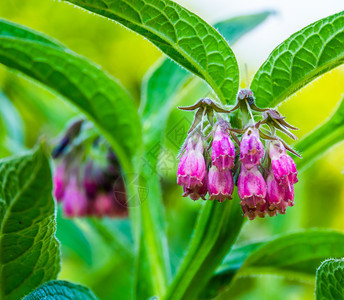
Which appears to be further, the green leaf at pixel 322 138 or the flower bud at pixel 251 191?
the green leaf at pixel 322 138

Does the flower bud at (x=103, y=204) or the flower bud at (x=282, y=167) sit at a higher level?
the flower bud at (x=103, y=204)

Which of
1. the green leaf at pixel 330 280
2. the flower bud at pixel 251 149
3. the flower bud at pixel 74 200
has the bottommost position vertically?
the green leaf at pixel 330 280

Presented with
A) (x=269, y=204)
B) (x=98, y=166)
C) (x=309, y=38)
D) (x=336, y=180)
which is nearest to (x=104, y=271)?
(x=98, y=166)

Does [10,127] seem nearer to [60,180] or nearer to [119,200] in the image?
[60,180]

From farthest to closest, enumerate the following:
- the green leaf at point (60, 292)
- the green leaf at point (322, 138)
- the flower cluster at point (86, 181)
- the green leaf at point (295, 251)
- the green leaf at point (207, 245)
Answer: the flower cluster at point (86, 181)
the green leaf at point (295, 251)
the green leaf at point (322, 138)
the green leaf at point (207, 245)
the green leaf at point (60, 292)

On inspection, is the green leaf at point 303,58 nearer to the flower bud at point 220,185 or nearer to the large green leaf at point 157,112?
the flower bud at point 220,185

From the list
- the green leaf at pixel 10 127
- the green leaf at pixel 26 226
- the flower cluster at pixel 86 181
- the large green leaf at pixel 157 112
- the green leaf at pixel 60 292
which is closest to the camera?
the green leaf at pixel 26 226

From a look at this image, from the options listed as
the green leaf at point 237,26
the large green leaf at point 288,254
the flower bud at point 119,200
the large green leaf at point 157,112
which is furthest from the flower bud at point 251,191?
the flower bud at point 119,200
